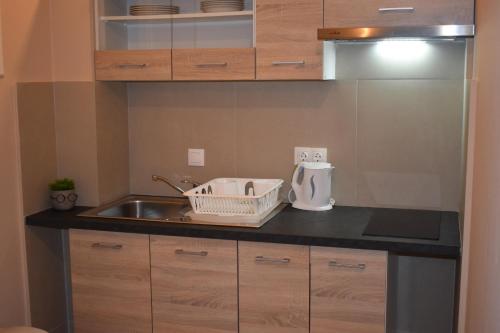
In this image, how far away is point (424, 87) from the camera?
3000 millimetres

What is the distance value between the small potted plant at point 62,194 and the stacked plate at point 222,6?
1105mm

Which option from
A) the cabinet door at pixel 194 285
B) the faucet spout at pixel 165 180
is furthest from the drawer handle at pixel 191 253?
the faucet spout at pixel 165 180

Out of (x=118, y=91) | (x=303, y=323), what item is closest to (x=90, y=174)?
(x=118, y=91)

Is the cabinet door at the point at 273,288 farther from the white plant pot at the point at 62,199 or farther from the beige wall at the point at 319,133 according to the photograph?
the white plant pot at the point at 62,199

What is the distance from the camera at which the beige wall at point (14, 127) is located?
289 centimetres

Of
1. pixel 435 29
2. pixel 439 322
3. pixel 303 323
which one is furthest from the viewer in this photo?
pixel 439 322

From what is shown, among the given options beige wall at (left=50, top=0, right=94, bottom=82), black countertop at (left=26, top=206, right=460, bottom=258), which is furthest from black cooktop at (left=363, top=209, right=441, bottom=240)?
beige wall at (left=50, top=0, right=94, bottom=82)

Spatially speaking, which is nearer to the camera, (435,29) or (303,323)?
(435,29)

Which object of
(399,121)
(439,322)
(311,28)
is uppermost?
(311,28)

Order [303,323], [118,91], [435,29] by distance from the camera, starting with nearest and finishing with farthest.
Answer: [435,29], [303,323], [118,91]

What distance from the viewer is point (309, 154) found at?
10.5 ft

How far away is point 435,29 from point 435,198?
89cm

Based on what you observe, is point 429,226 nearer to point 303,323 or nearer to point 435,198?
point 435,198

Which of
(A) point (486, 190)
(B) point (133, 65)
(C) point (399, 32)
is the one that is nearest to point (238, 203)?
Result: (B) point (133, 65)
